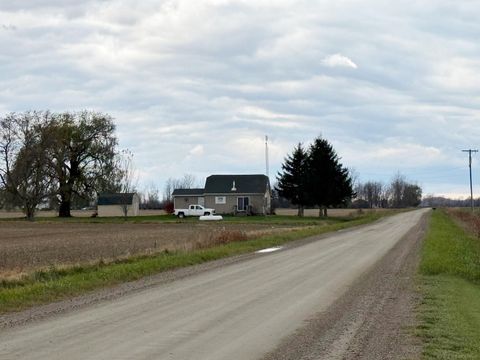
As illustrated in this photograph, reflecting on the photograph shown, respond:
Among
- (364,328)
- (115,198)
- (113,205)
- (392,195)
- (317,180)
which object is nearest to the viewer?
(364,328)

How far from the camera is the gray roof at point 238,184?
283 feet

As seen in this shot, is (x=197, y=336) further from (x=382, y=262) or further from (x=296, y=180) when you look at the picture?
(x=296, y=180)

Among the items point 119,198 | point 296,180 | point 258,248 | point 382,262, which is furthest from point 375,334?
point 119,198

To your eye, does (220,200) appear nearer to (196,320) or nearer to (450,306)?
(450,306)

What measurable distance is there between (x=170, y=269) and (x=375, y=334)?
38.3 ft

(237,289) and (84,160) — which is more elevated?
(84,160)

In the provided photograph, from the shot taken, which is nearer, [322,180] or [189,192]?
[322,180]

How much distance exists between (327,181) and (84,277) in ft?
203

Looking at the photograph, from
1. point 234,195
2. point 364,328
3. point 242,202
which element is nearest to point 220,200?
point 234,195

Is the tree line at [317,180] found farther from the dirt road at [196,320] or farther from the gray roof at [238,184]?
Result: the dirt road at [196,320]

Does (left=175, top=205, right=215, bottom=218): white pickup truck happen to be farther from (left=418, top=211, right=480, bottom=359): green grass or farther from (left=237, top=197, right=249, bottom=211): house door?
(left=418, top=211, right=480, bottom=359): green grass

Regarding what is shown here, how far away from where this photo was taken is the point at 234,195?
8638 cm

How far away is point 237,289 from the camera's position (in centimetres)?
1529

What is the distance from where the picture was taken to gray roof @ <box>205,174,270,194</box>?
8612 centimetres
